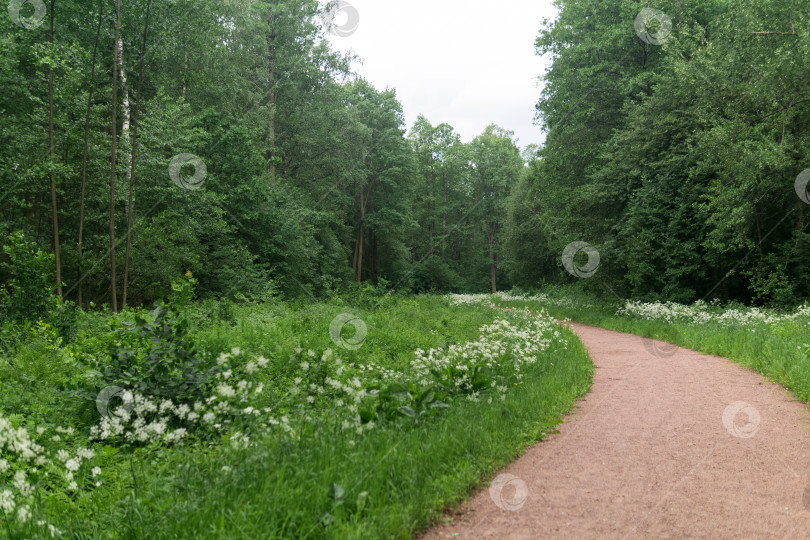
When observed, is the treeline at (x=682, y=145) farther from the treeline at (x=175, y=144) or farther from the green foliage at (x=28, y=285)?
the green foliage at (x=28, y=285)

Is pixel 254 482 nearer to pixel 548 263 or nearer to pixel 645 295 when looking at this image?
pixel 645 295

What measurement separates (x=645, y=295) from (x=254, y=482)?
20.6m

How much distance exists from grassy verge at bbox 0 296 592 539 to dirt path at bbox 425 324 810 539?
11.7 inches

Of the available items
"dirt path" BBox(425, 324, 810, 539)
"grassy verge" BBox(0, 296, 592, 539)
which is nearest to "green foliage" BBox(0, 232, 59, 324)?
"grassy verge" BBox(0, 296, 592, 539)

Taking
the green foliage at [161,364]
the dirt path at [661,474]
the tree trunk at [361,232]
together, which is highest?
the tree trunk at [361,232]

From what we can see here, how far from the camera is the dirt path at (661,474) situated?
3.42 meters

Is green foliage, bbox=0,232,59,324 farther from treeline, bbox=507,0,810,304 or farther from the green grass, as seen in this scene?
treeline, bbox=507,0,810,304

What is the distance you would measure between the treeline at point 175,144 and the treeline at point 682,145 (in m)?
10.1

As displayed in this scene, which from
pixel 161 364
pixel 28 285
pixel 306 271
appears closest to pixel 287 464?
pixel 161 364

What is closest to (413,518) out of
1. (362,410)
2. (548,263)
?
(362,410)

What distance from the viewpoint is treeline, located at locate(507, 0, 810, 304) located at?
14.5 m

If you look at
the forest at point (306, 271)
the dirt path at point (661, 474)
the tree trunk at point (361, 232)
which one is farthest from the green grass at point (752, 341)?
the tree trunk at point (361, 232)

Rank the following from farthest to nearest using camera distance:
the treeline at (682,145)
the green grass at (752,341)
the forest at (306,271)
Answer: the treeline at (682,145)
the green grass at (752,341)
the forest at (306,271)

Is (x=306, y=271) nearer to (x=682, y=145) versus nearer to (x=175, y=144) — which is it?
(x=175, y=144)
